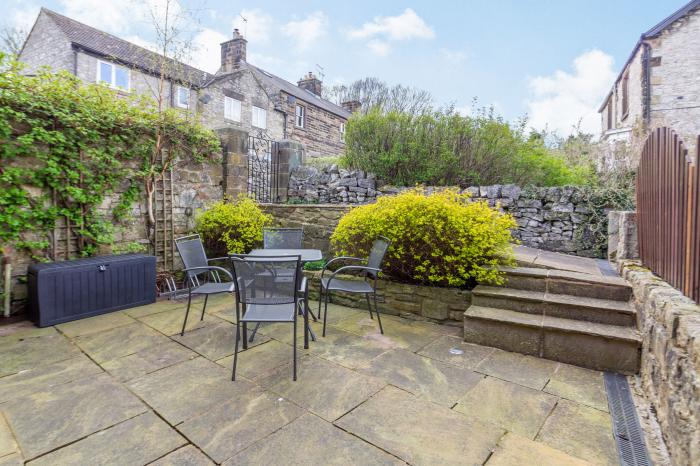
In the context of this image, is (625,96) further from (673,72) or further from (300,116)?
(300,116)

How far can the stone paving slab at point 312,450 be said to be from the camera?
5.43 feet

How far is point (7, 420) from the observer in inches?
76.7

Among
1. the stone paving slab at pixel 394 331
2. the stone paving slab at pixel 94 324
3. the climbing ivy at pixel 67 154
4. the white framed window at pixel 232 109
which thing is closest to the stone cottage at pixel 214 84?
the white framed window at pixel 232 109

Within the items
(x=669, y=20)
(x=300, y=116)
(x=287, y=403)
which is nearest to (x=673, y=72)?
(x=669, y=20)

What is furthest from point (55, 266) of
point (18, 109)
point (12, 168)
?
point (18, 109)

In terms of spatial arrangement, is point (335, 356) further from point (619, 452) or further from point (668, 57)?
point (668, 57)

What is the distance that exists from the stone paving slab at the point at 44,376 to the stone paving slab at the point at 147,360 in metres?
0.13

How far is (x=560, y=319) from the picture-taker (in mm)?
3033

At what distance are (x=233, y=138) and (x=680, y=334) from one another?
19.1 ft

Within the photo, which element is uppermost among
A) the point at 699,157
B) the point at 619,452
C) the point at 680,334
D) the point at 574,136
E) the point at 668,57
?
the point at 668,57

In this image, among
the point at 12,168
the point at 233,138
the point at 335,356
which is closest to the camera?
the point at 335,356

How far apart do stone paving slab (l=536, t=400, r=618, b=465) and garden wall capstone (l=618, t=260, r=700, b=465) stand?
0.26 meters

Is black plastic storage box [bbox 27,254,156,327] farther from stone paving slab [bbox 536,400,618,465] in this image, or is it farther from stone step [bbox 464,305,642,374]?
stone paving slab [bbox 536,400,618,465]

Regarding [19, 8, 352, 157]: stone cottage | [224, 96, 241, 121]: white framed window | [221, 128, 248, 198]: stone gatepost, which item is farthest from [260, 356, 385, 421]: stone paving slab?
[224, 96, 241, 121]: white framed window
